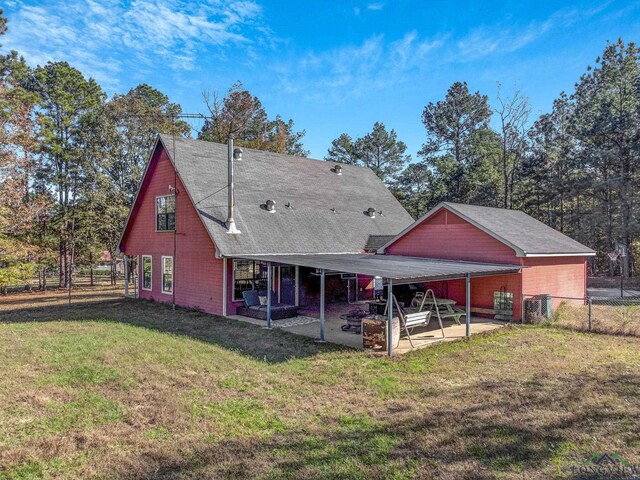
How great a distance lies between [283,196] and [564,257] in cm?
1122

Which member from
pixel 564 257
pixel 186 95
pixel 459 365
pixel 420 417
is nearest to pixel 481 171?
pixel 564 257

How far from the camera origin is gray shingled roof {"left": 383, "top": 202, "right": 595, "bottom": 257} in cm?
1381

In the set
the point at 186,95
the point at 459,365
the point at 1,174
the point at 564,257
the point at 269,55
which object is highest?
the point at 186,95

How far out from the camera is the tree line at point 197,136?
22531 millimetres

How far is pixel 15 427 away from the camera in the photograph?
5.41m

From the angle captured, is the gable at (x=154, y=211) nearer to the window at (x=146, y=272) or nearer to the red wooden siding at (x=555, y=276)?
the window at (x=146, y=272)

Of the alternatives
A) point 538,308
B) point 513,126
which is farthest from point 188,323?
point 513,126

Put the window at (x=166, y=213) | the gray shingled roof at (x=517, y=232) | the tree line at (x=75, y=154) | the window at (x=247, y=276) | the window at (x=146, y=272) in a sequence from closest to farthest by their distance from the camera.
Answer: the gray shingled roof at (x=517, y=232)
the window at (x=247, y=276)
the window at (x=166, y=213)
the window at (x=146, y=272)
the tree line at (x=75, y=154)

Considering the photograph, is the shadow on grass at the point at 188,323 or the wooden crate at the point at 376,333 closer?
the wooden crate at the point at 376,333

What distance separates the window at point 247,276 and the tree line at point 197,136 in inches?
389

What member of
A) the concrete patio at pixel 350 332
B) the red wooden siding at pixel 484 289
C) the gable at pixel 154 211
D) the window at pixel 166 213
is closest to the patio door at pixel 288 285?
the concrete patio at pixel 350 332

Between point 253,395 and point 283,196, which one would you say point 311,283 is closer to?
point 283,196

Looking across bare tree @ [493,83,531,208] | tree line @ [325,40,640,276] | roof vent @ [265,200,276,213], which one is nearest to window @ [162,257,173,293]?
roof vent @ [265,200,276,213]

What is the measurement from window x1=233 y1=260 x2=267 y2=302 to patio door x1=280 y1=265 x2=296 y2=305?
0.63 metres
